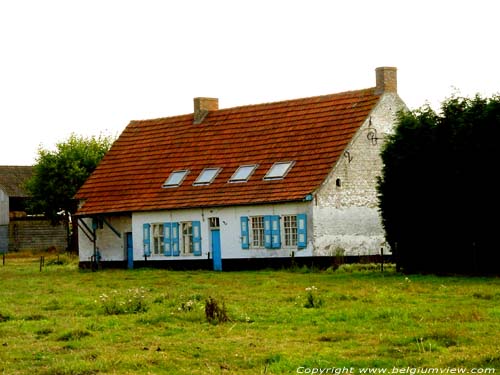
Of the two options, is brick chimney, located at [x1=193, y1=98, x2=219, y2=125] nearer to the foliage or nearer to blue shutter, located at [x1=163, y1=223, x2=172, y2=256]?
blue shutter, located at [x1=163, y1=223, x2=172, y2=256]

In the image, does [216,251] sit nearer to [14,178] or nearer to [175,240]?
[175,240]

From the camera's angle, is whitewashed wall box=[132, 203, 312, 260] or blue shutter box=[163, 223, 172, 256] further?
blue shutter box=[163, 223, 172, 256]

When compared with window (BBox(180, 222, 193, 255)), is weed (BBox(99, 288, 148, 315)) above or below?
below

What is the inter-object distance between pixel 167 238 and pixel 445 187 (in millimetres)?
14954

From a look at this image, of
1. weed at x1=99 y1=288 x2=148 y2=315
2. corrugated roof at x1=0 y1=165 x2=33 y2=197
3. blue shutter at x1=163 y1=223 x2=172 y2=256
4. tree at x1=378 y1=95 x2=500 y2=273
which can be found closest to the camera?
weed at x1=99 y1=288 x2=148 y2=315

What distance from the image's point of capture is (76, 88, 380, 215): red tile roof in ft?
132

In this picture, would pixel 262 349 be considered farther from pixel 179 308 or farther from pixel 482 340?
pixel 179 308

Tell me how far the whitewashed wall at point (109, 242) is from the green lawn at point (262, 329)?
674 inches

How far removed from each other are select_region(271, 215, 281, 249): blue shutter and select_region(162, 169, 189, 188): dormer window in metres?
5.72

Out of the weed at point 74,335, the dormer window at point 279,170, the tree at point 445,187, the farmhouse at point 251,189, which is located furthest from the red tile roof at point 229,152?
the weed at point 74,335

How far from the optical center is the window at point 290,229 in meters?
39.6

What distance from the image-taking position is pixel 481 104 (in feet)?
104

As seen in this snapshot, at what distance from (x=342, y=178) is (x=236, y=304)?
1787 cm

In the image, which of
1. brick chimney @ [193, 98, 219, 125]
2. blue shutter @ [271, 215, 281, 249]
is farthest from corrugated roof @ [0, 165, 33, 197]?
blue shutter @ [271, 215, 281, 249]
